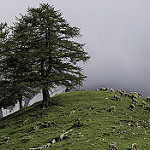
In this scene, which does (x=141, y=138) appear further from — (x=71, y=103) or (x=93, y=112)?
(x=71, y=103)

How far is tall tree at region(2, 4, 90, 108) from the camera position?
25544 mm

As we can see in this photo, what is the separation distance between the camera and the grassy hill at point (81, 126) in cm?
1280

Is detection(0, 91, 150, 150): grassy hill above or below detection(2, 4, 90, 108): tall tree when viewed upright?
below

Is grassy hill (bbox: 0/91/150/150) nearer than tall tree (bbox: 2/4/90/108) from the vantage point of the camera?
Yes

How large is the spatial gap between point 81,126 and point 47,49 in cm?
1278

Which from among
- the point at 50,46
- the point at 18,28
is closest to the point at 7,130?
the point at 50,46

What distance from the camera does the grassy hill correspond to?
12799 mm

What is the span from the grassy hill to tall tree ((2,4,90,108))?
3612mm

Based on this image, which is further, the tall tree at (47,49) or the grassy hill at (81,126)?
the tall tree at (47,49)

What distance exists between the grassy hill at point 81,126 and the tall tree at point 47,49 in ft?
11.9

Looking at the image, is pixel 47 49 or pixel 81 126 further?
pixel 47 49

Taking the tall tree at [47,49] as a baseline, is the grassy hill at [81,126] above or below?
below

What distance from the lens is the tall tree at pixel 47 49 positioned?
25.5 meters

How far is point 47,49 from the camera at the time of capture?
83.6 ft
